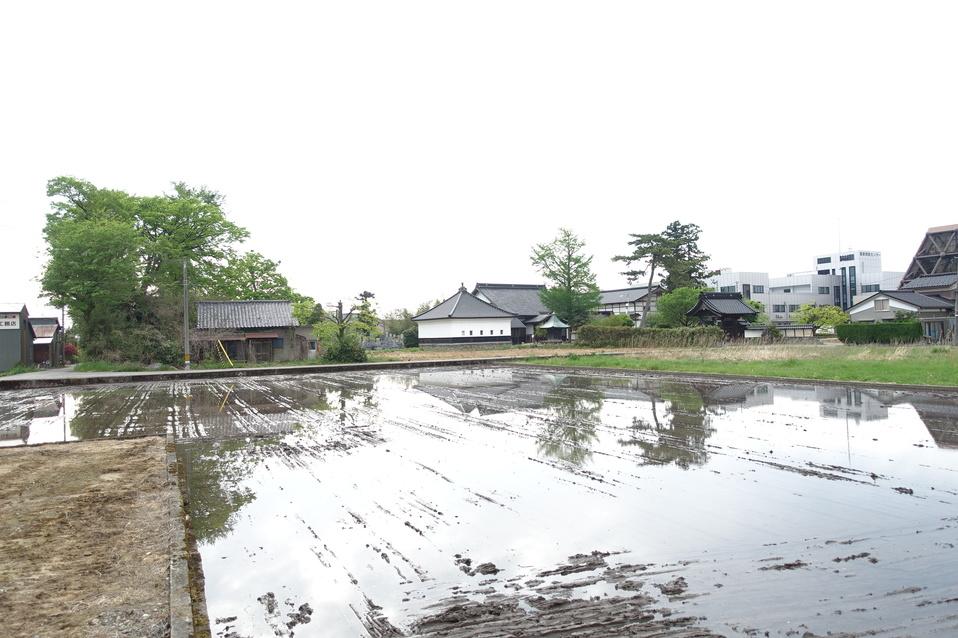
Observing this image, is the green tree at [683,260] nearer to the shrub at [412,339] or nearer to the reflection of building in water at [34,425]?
the shrub at [412,339]

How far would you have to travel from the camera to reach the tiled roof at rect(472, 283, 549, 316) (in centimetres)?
5166

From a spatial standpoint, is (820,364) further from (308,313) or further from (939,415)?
(308,313)

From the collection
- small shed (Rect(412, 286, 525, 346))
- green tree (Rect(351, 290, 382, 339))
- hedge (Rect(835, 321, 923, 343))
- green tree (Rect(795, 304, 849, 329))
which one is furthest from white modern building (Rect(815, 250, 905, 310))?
green tree (Rect(351, 290, 382, 339))

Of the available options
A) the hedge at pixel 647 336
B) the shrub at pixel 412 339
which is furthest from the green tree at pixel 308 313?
the hedge at pixel 647 336

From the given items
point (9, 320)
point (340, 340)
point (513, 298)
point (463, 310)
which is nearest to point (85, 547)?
point (340, 340)

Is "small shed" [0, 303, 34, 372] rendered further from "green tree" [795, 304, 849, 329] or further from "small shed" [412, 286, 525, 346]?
"green tree" [795, 304, 849, 329]

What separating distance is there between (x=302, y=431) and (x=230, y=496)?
12.5 feet

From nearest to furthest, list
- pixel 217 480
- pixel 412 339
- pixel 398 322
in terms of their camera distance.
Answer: pixel 217 480 < pixel 412 339 < pixel 398 322

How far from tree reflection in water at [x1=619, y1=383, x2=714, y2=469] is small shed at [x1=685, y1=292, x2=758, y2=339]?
89.5 feet

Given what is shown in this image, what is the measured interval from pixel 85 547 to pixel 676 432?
7421 mm

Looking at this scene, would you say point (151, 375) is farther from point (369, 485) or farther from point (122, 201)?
point (369, 485)

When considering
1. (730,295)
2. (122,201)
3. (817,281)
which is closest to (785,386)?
(730,295)

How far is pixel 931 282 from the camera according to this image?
4625 cm

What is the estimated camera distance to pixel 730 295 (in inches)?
1567
